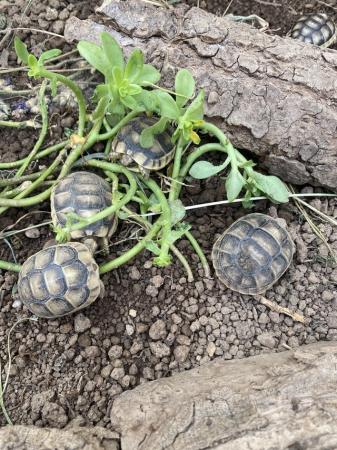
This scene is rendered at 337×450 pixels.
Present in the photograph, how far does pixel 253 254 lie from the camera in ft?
8.21

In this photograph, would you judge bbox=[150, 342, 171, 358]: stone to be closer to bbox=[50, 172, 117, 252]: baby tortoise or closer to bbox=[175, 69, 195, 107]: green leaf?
bbox=[50, 172, 117, 252]: baby tortoise

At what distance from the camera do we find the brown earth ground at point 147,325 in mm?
2311

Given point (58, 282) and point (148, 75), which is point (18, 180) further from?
point (148, 75)

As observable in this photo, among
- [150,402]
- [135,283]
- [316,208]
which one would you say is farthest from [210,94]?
[150,402]

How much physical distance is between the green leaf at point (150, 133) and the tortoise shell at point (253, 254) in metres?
0.57

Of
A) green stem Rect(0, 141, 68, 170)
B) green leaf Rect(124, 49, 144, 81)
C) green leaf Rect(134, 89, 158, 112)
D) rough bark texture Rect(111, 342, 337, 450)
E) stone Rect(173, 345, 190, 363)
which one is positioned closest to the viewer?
rough bark texture Rect(111, 342, 337, 450)

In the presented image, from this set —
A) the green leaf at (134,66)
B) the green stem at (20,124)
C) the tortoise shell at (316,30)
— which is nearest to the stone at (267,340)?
the green leaf at (134,66)

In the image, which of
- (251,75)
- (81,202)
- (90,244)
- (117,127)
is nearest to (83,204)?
(81,202)

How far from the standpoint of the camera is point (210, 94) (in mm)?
2449

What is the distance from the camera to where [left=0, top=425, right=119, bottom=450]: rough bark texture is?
1.85 meters

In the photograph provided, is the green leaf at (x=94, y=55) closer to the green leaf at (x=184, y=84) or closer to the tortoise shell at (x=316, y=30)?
the green leaf at (x=184, y=84)

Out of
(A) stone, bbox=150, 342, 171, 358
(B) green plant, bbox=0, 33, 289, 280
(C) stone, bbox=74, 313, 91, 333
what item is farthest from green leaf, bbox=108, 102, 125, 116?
(A) stone, bbox=150, 342, 171, 358

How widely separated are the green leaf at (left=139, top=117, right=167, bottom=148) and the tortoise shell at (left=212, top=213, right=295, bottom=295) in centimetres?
57

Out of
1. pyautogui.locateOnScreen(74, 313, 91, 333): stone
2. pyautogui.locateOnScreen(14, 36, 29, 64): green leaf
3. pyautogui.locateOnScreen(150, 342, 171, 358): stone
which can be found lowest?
pyautogui.locateOnScreen(74, 313, 91, 333): stone
